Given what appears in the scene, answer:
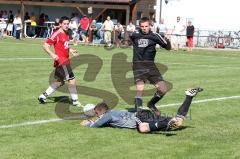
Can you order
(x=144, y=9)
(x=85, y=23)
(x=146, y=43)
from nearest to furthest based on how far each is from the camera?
(x=146, y=43)
(x=85, y=23)
(x=144, y=9)

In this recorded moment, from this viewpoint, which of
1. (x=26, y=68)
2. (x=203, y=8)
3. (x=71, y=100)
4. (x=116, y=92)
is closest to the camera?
(x=71, y=100)

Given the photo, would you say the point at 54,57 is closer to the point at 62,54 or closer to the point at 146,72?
the point at 62,54

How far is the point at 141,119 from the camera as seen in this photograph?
9781 millimetres

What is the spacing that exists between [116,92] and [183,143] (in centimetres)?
621

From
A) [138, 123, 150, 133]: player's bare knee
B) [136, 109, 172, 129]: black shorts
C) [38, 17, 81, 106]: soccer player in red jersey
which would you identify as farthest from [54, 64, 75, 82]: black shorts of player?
[138, 123, 150, 133]: player's bare knee

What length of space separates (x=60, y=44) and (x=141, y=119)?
3.37 meters

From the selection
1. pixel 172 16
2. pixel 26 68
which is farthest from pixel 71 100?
pixel 172 16

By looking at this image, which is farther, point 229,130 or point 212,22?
point 212,22

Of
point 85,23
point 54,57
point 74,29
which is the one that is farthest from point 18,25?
point 54,57

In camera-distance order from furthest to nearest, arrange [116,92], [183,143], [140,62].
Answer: [116,92] < [140,62] < [183,143]

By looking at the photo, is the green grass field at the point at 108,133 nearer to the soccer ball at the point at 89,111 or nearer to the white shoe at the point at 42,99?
the white shoe at the point at 42,99

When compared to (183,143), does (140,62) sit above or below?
above

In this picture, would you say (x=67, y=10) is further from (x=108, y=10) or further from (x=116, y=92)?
(x=116, y=92)

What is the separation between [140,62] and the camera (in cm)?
1181
